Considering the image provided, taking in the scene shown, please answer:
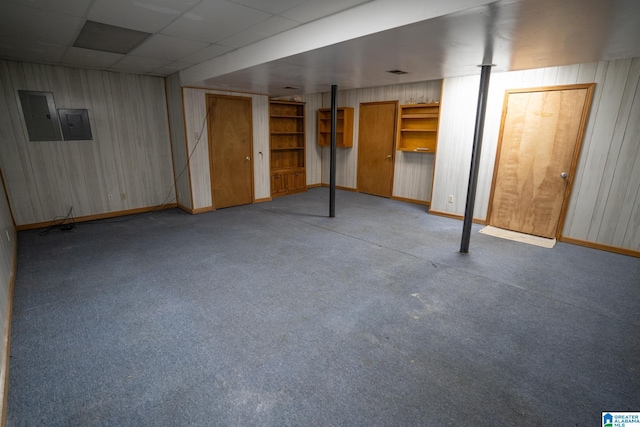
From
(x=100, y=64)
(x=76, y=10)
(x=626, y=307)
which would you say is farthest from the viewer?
(x=100, y=64)

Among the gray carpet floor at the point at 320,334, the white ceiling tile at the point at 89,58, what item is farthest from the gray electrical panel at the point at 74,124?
the gray carpet floor at the point at 320,334

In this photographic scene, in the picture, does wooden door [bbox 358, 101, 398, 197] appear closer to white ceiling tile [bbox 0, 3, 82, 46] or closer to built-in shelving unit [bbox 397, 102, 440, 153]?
built-in shelving unit [bbox 397, 102, 440, 153]

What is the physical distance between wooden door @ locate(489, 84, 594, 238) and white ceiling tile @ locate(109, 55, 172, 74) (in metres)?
5.21

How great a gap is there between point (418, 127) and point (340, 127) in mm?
2091

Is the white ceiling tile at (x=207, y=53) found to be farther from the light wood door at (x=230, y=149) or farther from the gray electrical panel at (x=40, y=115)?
the gray electrical panel at (x=40, y=115)

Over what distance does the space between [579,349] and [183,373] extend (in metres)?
2.79

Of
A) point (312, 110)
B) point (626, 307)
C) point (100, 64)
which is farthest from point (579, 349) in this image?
point (312, 110)

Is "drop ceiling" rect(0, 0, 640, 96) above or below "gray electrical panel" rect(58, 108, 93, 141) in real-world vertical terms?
above

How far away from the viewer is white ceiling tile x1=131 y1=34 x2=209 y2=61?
11.0 feet

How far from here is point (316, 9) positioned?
251cm

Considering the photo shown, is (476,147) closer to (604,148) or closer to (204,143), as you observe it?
(604,148)

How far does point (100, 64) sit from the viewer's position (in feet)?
15.1

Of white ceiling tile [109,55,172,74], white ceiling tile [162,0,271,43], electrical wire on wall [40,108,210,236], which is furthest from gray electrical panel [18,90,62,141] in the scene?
white ceiling tile [162,0,271,43]

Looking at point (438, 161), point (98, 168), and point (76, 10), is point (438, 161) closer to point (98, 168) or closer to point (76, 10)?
point (76, 10)
